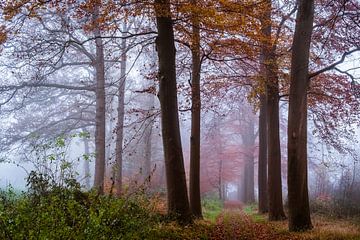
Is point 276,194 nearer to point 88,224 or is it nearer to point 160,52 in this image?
point 160,52

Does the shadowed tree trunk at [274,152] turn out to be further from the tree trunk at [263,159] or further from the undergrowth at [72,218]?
the undergrowth at [72,218]

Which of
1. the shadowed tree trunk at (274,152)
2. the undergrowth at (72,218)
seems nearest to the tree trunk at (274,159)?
the shadowed tree trunk at (274,152)

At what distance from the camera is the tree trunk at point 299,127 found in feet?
31.0

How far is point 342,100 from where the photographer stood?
13.6m

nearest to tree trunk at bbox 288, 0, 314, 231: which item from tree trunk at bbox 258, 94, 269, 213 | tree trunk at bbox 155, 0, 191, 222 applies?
tree trunk at bbox 155, 0, 191, 222

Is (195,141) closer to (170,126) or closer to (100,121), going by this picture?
(170,126)

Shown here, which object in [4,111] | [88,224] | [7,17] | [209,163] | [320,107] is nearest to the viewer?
[88,224]

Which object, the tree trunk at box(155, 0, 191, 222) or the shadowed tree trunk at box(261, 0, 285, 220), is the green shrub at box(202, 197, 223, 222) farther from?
the tree trunk at box(155, 0, 191, 222)

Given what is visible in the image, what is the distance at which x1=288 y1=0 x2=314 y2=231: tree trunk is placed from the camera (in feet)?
31.0

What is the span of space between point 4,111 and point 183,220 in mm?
10978

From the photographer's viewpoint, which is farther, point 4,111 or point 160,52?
point 4,111

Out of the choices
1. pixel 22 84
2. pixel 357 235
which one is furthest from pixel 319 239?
pixel 22 84

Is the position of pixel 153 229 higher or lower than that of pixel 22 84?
lower

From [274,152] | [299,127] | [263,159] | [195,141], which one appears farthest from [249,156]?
[299,127]
